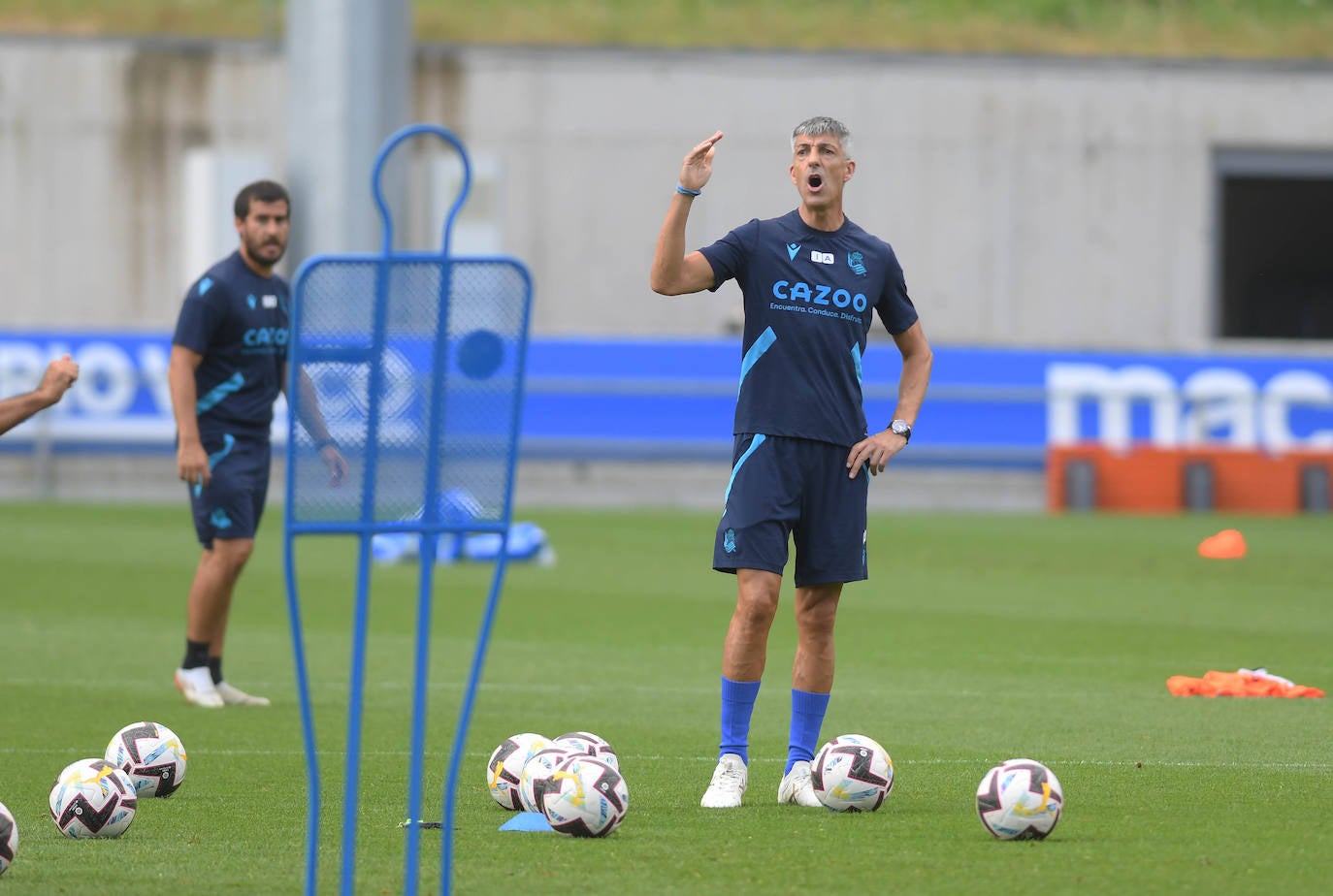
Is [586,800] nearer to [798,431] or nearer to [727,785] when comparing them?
[727,785]

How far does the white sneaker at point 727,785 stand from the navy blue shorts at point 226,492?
3.38 meters

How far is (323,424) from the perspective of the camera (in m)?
4.48

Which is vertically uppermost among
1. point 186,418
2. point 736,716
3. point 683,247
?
point 683,247

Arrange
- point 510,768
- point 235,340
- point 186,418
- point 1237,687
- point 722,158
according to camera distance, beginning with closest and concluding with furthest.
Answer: point 510,768 < point 186,418 < point 235,340 < point 1237,687 < point 722,158

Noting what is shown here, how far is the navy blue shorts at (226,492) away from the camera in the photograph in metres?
9.05

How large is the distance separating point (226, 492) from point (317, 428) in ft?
15.6

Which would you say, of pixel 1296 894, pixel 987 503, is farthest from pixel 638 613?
pixel 987 503

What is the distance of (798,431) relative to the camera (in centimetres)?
655

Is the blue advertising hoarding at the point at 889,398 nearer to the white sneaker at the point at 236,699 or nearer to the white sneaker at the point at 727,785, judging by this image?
the white sneaker at the point at 236,699

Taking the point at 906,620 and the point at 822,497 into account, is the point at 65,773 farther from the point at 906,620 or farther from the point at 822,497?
the point at 906,620

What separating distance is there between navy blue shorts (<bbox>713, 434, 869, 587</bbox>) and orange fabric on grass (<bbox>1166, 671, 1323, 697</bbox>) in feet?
11.3

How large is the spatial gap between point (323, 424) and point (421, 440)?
0.22 metres

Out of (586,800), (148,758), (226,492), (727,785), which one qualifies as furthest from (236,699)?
(586,800)

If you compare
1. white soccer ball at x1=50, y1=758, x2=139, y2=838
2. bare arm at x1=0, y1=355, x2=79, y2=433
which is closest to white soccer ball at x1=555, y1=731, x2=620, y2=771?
white soccer ball at x1=50, y1=758, x2=139, y2=838
